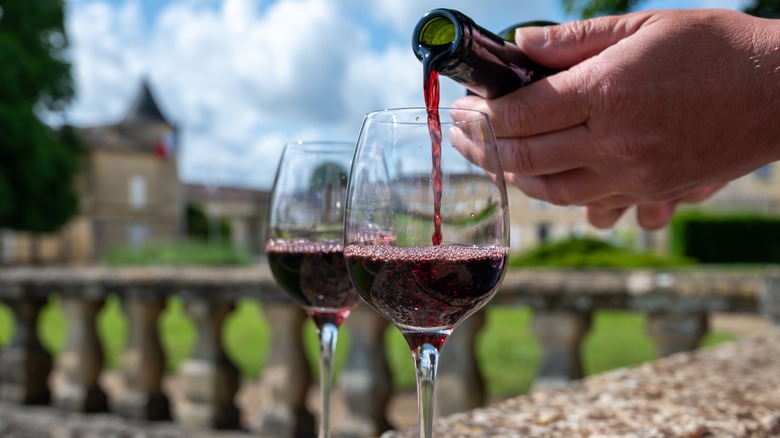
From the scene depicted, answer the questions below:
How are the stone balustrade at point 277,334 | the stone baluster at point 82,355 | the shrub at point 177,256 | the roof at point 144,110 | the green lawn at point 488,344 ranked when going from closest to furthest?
the stone balustrade at point 277,334 → the stone baluster at point 82,355 → the green lawn at point 488,344 → the shrub at point 177,256 → the roof at point 144,110

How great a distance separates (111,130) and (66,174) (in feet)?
62.3

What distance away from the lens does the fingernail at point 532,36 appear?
4.47ft

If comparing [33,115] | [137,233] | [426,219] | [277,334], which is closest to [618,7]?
[277,334]

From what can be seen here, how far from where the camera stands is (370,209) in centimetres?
113

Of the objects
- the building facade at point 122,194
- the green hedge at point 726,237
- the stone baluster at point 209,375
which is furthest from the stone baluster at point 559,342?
the building facade at point 122,194

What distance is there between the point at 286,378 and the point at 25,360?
1.69 meters

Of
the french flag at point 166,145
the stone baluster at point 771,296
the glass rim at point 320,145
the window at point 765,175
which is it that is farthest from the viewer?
the french flag at point 166,145

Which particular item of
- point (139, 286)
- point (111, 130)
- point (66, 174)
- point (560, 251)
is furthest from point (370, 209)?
point (111, 130)

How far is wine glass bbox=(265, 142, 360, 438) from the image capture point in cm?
155

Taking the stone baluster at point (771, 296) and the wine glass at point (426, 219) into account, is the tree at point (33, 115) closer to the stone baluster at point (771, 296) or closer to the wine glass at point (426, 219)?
the stone baluster at point (771, 296)

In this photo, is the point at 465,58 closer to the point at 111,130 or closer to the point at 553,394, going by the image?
the point at 553,394

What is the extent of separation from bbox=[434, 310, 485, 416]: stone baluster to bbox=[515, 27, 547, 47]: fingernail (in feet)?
7.87

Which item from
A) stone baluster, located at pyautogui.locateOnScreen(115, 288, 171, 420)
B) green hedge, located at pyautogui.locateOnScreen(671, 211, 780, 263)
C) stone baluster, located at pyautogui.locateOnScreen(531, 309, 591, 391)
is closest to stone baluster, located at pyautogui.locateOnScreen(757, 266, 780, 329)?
stone baluster, located at pyautogui.locateOnScreen(531, 309, 591, 391)

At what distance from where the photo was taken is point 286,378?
386cm
